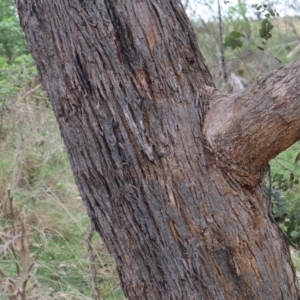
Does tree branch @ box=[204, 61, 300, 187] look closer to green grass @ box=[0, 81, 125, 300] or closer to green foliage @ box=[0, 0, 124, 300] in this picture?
green grass @ box=[0, 81, 125, 300]

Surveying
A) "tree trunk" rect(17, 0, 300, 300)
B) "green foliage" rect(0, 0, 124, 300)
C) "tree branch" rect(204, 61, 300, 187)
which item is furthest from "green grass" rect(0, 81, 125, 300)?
"tree branch" rect(204, 61, 300, 187)

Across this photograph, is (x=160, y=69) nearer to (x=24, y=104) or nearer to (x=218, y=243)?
(x=218, y=243)

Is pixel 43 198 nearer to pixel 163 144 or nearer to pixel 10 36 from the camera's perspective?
pixel 163 144

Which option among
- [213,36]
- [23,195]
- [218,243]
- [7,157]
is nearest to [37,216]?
[23,195]

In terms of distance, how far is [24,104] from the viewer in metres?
5.99

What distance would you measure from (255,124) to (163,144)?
0.28 meters

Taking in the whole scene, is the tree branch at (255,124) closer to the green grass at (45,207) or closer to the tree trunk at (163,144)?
the tree trunk at (163,144)

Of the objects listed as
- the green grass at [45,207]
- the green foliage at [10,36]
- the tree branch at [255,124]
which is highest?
the green foliage at [10,36]

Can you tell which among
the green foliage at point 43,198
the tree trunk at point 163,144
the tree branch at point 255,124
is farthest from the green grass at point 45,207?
the tree branch at point 255,124

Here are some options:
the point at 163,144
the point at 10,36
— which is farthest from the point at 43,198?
the point at 10,36

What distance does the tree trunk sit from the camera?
179 centimetres

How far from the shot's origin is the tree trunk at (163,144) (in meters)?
1.79

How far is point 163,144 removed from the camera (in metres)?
1.79

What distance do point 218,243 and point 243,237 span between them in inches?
3.2
